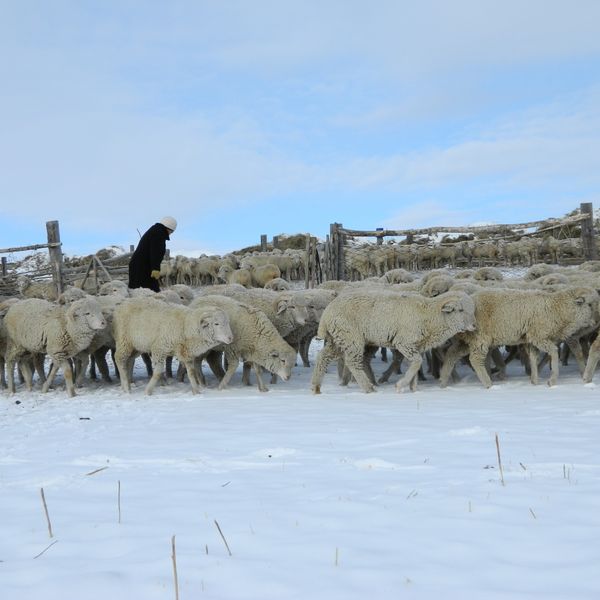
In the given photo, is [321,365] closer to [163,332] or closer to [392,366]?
[392,366]

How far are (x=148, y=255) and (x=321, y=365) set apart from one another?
5.57 metres

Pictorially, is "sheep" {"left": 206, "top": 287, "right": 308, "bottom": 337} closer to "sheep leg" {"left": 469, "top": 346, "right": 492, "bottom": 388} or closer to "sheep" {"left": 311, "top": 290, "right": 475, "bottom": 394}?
"sheep" {"left": 311, "top": 290, "right": 475, "bottom": 394}

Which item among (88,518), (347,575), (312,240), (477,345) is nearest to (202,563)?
(347,575)

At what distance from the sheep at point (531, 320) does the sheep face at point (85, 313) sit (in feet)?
17.5

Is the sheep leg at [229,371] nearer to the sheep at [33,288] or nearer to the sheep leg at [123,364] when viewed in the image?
the sheep leg at [123,364]

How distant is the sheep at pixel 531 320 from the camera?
8.72m

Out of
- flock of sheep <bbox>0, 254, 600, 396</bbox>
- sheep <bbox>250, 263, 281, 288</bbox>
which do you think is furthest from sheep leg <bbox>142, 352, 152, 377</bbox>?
sheep <bbox>250, 263, 281, 288</bbox>

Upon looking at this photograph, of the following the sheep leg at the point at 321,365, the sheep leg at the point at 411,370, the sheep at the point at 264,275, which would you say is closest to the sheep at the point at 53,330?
the sheep leg at the point at 321,365

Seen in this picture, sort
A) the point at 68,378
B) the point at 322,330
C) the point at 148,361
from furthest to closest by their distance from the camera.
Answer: the point at 148,361 → the point at 68,378 → the point at 322,330

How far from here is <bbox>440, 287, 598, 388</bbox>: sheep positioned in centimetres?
872

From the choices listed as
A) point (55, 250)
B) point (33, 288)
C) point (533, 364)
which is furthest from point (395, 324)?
point (33, 288)

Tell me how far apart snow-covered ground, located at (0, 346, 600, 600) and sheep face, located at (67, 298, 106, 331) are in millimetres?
2555

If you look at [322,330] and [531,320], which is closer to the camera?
[531,320]

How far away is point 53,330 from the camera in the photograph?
32.3ft
